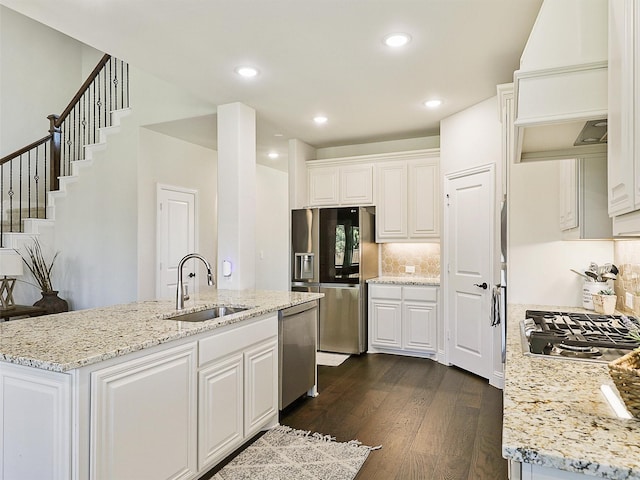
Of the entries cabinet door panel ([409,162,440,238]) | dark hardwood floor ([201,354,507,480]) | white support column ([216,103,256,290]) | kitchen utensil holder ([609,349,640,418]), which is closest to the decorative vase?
white support column ([216,103,256,290])

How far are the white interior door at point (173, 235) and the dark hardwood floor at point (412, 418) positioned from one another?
228 cm

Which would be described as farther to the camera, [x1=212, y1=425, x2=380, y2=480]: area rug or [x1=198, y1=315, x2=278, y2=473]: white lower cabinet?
[x1=212, y1=425, x2=380, y2=480]: area rug

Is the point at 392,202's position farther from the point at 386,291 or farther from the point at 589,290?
the point at 589,290

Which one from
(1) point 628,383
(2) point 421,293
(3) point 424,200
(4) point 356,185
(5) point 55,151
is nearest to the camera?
(1) point 628,383

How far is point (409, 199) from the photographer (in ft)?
16.1

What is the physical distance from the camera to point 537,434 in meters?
0.93

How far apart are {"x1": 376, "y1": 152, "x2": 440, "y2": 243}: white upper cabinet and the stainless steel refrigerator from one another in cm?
21

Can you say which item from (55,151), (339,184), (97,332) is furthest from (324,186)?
(55,151)

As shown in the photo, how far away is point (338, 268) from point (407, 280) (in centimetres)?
85

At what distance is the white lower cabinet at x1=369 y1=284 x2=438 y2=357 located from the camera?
4.62 metres

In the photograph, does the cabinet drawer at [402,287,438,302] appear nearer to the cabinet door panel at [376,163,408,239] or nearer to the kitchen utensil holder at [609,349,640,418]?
the cabinet door panel at [376,163,408,239]

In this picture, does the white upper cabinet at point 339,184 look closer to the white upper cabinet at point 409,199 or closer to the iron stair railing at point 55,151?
the white upper cabinet at point 409,199

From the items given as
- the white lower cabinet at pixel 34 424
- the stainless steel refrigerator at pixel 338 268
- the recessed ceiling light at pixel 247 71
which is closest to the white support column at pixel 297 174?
the stainless steel refrigerator at pixel 338 268

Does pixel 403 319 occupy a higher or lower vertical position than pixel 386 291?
lower
